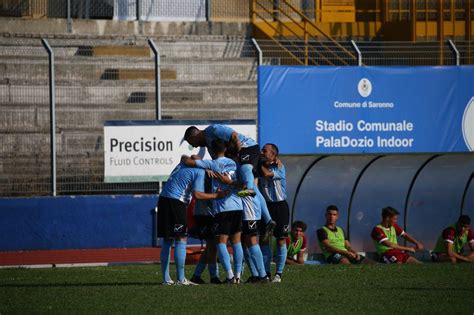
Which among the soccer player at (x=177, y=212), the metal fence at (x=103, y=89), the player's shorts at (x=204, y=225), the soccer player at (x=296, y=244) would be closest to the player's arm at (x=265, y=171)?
the player's shorts at (x=204, y=225)

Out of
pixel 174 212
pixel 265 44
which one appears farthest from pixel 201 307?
pixel 265 44

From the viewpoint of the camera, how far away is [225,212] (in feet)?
45.9

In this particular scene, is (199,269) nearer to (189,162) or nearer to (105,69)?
(189,162)

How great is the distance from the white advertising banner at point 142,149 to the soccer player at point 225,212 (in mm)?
7756

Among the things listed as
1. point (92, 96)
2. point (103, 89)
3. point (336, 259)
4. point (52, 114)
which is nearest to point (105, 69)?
point (103, 89)

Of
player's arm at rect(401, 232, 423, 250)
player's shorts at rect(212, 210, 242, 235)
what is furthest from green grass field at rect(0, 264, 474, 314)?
player's arm at rect(401, 232, 423, 250)

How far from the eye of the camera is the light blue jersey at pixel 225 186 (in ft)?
46.0

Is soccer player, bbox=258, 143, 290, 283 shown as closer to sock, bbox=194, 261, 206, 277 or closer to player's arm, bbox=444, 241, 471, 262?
sock, bbox=194, 261, 206, 277

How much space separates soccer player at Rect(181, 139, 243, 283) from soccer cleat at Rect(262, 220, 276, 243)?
0.45 meters

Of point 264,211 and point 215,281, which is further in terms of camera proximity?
point 264,211

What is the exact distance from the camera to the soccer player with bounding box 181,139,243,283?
13.9 metres

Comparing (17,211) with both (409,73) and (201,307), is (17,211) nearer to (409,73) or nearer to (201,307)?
(409,73)

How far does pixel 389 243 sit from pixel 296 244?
1787 millimetres

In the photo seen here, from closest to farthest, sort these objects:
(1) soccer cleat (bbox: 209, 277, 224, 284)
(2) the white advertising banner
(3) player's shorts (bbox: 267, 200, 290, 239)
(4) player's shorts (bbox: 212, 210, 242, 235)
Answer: (4) player's shorts (bbox: 212, 210, 242, 235)
(1) soccer cleat (bbox: 209, 277, 224, 284)
(3) player's shorts (bbox: 267, 200, 290, 239)
(2) the white advertising banner
